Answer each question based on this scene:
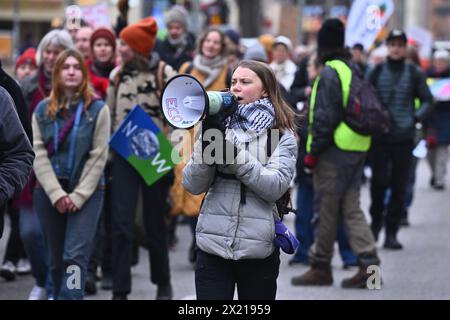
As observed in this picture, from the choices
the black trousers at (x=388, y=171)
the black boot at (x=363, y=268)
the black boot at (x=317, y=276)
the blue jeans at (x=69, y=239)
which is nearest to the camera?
the blue jeans at (x=69, y=239)

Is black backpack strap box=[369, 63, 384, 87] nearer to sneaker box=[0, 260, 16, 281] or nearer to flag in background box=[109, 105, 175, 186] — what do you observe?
flag in background box=[109, 105, 175, 186]

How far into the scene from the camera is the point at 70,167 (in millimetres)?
7895

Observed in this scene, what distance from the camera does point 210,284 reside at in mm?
5613

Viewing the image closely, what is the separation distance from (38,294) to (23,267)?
5.56ft

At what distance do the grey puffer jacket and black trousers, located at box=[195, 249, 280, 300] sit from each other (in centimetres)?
6

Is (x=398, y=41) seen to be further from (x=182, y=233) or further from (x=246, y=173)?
(x=246, y=173)

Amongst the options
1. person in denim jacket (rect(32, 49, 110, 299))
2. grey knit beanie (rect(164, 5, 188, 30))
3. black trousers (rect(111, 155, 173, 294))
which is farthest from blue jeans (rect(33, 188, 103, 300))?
grey knit beanie (rect(164, 5, 188, 30))

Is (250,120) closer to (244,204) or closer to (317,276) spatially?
(244,204)

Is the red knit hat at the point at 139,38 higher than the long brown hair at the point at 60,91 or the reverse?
higher

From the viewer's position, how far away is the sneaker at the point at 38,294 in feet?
28.1

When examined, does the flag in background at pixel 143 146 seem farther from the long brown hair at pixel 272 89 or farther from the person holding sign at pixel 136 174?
the long brown hair at pixel 272 89

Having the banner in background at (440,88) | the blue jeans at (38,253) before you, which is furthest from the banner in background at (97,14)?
the blue jeans at (38,253)

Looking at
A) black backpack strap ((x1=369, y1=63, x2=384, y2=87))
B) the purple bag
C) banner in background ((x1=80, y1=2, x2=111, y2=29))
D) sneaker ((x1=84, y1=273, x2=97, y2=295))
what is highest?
banner in background ((x1=80, y1=2, x2=111, y2=29))

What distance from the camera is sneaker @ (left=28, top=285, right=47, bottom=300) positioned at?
8.58 m
